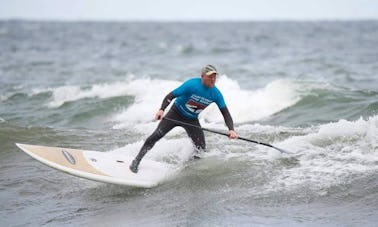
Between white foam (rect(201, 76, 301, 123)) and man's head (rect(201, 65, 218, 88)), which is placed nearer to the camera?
man's head (rect(201, 65, 218, 88))

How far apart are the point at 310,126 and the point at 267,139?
1731mm

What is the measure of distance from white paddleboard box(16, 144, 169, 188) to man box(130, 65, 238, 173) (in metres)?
0.23

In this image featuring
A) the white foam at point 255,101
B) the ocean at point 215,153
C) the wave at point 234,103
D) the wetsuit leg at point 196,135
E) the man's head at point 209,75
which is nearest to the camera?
the ocean at point 215,153

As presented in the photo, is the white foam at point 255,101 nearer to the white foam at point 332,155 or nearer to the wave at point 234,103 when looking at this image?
the wave at point 234,103

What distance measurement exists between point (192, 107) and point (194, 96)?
0.27 m

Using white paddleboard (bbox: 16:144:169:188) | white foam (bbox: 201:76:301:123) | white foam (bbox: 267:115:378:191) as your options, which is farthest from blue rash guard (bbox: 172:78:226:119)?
white foam (bbox: 201:76:301:123)

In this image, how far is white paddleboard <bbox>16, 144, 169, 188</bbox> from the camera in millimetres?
8422

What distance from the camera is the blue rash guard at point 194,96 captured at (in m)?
8.39

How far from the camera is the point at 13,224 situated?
736cm

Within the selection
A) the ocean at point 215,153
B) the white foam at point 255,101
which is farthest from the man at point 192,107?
the white foam at point 255,101

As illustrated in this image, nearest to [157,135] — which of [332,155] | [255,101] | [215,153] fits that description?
[215,153]

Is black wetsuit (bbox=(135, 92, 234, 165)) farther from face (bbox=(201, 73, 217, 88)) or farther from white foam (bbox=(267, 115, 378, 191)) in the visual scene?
white foam (bbox=(267, 115, 378, 191))

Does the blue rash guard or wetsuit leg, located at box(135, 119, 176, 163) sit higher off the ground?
the blue rash guard

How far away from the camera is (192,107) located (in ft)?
28.5
